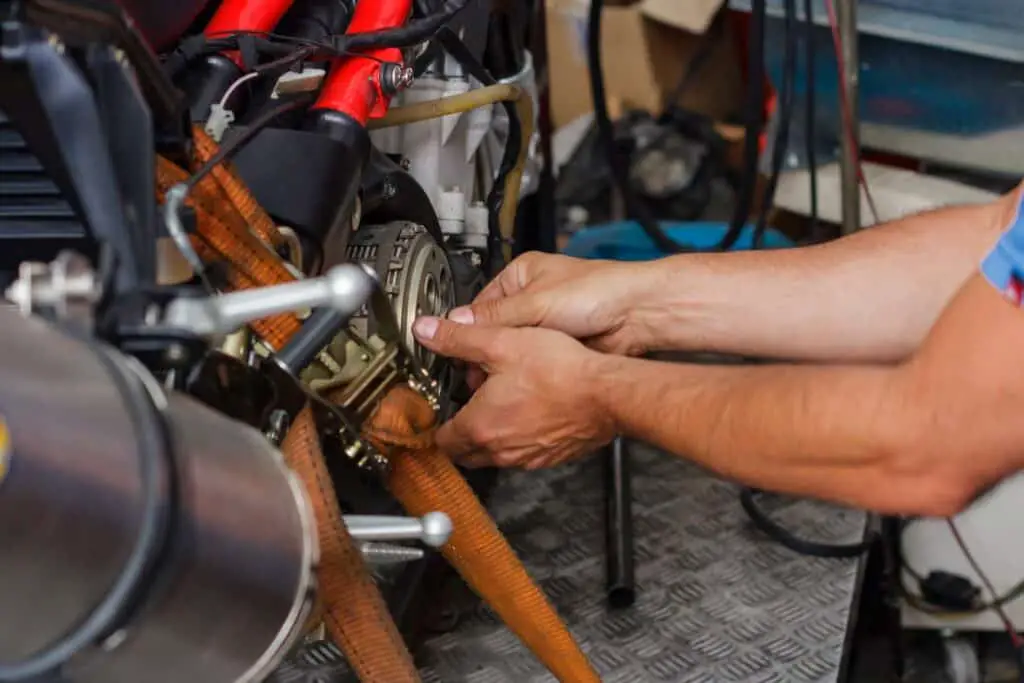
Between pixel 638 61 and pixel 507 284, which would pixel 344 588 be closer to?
pixel 507 284

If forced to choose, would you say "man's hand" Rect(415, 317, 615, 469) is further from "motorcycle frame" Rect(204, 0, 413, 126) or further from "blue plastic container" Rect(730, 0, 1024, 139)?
"blue plastic container" Rect(730, 0, 1024, 139)

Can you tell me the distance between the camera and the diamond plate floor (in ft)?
3.38

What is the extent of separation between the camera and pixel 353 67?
0.86m

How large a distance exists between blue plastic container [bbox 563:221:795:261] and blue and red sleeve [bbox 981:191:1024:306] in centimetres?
97

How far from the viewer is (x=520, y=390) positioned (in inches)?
34.4

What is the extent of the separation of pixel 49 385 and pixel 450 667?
658mm

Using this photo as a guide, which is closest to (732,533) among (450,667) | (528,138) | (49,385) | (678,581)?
(678,581)

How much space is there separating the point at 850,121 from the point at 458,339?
733 mm

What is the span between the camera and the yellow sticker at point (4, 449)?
41 centimetres

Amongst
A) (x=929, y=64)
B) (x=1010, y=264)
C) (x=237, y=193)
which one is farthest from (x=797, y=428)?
(x=929, y=64)

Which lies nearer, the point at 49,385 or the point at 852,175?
the point at 49,385

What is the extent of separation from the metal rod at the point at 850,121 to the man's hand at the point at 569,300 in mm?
516

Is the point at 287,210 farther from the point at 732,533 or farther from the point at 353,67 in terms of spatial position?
the point at 732,533

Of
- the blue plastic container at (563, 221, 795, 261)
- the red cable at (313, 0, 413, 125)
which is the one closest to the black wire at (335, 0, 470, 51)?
the red cable at (313, 0, 413, 125)
